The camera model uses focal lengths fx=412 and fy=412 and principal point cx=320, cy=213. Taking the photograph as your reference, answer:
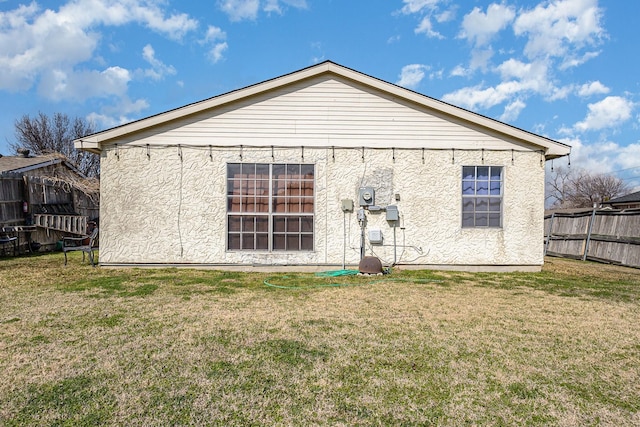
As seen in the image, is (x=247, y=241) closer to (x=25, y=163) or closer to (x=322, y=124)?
(x=322, y=124)

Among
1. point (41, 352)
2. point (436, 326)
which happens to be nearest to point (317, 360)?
point (436, 326)

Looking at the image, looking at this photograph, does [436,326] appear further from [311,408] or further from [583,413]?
[311,408]

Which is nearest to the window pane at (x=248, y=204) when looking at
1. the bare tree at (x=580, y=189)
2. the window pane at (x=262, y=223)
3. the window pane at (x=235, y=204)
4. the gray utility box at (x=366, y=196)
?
the window pane at (x=235, y=204)

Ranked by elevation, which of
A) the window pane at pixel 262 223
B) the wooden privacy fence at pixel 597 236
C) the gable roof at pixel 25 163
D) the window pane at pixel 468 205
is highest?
the gable roof at pixel 25 163

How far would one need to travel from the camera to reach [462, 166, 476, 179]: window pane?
9.65 m

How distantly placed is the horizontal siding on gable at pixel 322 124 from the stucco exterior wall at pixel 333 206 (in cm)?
24

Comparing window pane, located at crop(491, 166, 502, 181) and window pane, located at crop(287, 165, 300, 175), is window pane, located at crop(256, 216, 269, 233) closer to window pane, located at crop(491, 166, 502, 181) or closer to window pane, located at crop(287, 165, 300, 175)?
window pane, located at crop(287, 165, 300, 175)

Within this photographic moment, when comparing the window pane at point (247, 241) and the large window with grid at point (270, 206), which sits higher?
the large window with grid at point (270, 206)

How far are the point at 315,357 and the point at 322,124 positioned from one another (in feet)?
21.6

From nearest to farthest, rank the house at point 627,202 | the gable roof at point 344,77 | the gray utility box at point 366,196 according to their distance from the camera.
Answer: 1. the gable roof at point 344,77
2. the gray utility box at point 366,196
3. the house at point 627,202

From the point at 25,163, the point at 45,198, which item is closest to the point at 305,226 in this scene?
the point at 45,198

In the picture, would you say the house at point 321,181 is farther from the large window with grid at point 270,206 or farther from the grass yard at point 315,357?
the grass yard at point 315,357

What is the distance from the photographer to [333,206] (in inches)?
372

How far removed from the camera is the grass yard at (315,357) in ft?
9.48
